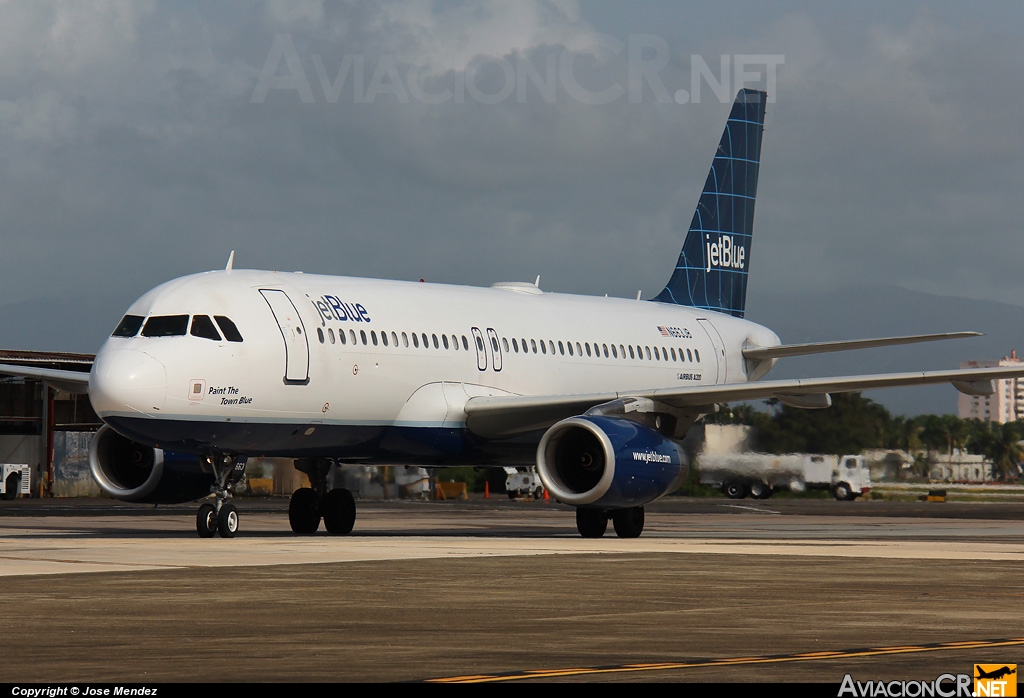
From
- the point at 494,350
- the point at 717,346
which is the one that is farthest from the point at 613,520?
the point at 717,346

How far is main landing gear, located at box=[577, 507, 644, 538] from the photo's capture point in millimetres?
24781

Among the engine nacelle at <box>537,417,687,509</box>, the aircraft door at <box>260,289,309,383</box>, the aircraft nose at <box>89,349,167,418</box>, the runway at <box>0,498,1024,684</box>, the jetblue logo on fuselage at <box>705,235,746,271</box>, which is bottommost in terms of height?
the runway at <box>0,498,1024,684</box>

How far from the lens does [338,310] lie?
941 inches

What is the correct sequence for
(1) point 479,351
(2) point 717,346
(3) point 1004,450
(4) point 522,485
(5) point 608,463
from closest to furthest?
(5) point 608,463 → (1) point 479,351 → (2) point 717,346 → (3) point 1004,450 → (4) point 522,485

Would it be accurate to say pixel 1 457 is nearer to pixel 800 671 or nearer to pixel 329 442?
pixel 329 442

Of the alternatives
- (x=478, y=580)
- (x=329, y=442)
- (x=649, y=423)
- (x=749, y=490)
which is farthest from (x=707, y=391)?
(x=749, y=490)

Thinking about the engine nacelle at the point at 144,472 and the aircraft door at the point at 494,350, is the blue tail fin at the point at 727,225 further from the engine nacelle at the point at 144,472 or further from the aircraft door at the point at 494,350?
the engine nacelle at the point at 144,472

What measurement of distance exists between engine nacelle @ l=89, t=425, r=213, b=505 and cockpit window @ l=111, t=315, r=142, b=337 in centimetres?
302

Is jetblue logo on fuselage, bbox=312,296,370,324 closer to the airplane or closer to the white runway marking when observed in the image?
the airplane

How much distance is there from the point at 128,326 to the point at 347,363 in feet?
11.0

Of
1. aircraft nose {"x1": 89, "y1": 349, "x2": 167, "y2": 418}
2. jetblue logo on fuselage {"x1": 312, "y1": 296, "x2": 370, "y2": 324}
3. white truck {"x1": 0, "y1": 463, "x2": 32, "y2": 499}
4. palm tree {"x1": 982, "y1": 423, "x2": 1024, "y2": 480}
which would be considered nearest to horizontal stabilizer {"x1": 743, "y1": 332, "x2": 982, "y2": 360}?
jetblue logo on fuselage {"x1": 312, "y1": 296, "x2": 370, "y2": 324}

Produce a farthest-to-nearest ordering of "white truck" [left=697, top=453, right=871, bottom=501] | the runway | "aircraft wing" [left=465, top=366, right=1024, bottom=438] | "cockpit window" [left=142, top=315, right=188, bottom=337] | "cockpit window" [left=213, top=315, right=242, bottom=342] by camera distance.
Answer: "white truck" [left=697, top=453, right=871, bottom=501]
"aircraft wing" [left=465, top=366, right=1024, bottom=438]
"cockpit window" [left=213, top=315, right=242, bottom=342]
"cockpit window" [left=142, top=315, right=188, bottom=337]
the runway

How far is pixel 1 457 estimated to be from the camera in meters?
55.6

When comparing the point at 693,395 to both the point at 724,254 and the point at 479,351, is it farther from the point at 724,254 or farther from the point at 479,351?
the point at 724,254
